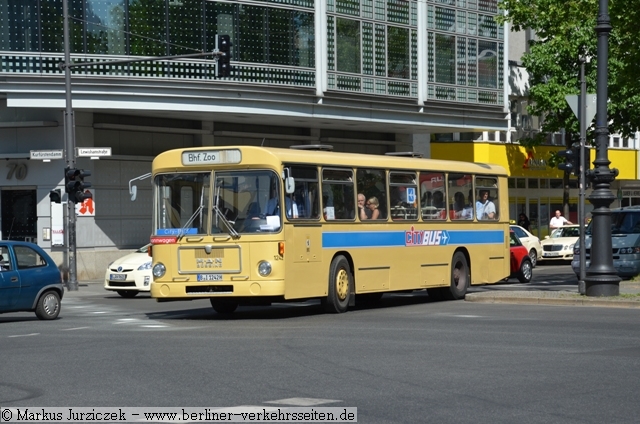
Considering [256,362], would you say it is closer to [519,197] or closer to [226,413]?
[226,413]

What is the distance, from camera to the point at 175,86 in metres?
37.0

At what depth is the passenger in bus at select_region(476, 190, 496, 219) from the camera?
1030 inches

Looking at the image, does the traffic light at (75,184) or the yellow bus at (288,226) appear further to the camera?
the traffic light at (75,184)

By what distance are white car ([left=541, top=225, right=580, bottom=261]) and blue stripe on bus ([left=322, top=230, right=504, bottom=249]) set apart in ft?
61.8

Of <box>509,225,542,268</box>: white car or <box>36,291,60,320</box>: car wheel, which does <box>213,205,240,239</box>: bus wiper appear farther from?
<box>509,225,542,268</box>: white car

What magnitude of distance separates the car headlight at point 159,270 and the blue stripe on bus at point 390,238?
2639 millimetres

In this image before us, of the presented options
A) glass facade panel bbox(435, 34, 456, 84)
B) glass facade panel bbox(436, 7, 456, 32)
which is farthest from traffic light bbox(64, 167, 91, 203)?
glass facade panel bbox(436, 7, 456, 32)

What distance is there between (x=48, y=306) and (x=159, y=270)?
2167mm

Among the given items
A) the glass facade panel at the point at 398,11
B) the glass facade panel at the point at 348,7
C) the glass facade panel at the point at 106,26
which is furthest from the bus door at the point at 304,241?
the glass facade panel at the point at 398,11

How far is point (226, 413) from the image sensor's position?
375 inches

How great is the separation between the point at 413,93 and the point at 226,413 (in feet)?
117

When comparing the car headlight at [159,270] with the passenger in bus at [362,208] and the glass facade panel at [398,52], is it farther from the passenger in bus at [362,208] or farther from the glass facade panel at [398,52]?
the glass facade panel at [398,52]

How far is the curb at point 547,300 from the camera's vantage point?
21.6 meters

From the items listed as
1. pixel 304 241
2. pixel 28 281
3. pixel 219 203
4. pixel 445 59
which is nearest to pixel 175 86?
pixel 445 59
